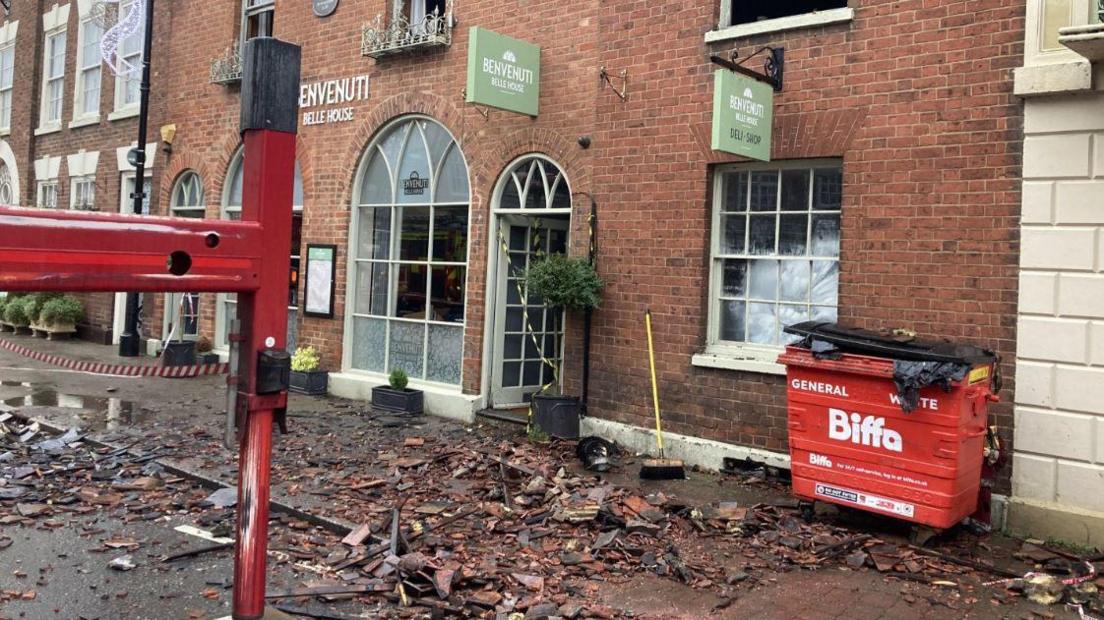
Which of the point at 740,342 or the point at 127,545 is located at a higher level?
the point at 740,342

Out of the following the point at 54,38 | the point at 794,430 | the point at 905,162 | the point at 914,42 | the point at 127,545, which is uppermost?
the point at 54,38

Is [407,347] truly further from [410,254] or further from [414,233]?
[414,233]

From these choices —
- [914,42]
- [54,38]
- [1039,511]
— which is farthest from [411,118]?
[54,38]

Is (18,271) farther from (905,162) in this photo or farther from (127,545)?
(905,162)

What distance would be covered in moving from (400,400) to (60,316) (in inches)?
406

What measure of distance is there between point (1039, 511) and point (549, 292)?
4.77 metres

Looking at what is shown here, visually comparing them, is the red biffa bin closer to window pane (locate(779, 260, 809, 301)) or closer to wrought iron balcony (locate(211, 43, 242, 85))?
window pane (locate(779, 260, 809, 301))

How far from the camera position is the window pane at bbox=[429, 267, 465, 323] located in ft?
36.9

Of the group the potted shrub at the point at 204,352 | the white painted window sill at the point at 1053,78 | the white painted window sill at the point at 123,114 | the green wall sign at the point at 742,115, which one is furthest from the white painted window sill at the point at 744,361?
the white painted window sill at the point at 123,114

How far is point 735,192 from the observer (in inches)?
337

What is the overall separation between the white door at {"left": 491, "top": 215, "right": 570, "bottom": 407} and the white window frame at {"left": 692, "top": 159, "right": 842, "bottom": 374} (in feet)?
7.85

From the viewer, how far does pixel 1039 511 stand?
6504mm

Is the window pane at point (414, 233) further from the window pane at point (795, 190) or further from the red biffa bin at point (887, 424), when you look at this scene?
the red biffa bin at point (887, 424)

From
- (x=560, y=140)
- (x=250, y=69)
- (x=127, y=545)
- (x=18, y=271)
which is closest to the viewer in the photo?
(x=18, y=271)
